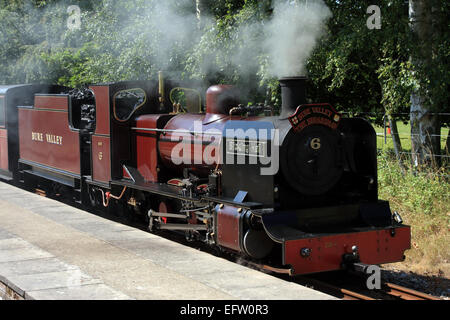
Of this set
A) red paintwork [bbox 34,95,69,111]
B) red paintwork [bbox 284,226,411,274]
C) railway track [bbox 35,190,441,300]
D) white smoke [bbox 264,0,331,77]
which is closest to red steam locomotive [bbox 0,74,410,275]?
red paintwork [bbox 284,226,411,274]

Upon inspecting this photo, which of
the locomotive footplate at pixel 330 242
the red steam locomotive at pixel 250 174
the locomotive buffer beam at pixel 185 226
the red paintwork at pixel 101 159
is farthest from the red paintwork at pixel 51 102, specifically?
the locomotive footplate at pixel 330 242

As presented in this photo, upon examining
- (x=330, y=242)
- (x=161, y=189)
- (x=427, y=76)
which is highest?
(x=427, y=76)

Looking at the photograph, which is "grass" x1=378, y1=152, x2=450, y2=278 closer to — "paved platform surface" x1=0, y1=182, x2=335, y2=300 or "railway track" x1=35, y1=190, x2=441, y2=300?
"railway track" x1=35, y1=190, x2=441, y2=300

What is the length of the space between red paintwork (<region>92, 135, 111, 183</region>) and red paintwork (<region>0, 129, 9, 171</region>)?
5.05 m

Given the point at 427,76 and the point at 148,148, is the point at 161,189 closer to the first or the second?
the point at 148,148

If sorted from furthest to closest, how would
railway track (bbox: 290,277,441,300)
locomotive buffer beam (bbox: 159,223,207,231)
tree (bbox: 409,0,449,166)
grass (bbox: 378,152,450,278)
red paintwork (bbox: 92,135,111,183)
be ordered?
1. red paintwork (bbox: 92,135,111,183)
2. tree (bbox: 409,0,449,166)
3. grass (bbox: 378,152,450,278)
4. locomotive buffer beam (bbox: 159,223,207,231)
5. railway track (bbox: 290,277,441,300)

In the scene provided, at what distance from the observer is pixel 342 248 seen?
6070 millimetres

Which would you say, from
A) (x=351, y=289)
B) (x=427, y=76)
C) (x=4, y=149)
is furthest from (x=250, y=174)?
(x=4, y=149)

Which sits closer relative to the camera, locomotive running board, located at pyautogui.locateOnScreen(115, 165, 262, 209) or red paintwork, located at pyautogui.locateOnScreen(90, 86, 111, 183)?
locomotive running board, located at pyautogui.locateOnScreen(115, 165, 262, 209)

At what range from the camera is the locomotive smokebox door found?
20.0 ft

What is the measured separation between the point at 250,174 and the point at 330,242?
1.15 meters

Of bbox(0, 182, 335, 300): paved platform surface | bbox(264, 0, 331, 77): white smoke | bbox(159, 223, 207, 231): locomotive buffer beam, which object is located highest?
bbox(264, 0, 331, 77): white smoke

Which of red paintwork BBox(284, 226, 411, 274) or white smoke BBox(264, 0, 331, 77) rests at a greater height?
white smoke BBox(264, 0, 331, 77)

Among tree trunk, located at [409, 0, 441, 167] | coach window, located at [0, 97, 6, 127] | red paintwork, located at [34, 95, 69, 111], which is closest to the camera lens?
tree trunk, located at [409, 0, 441, 167]
